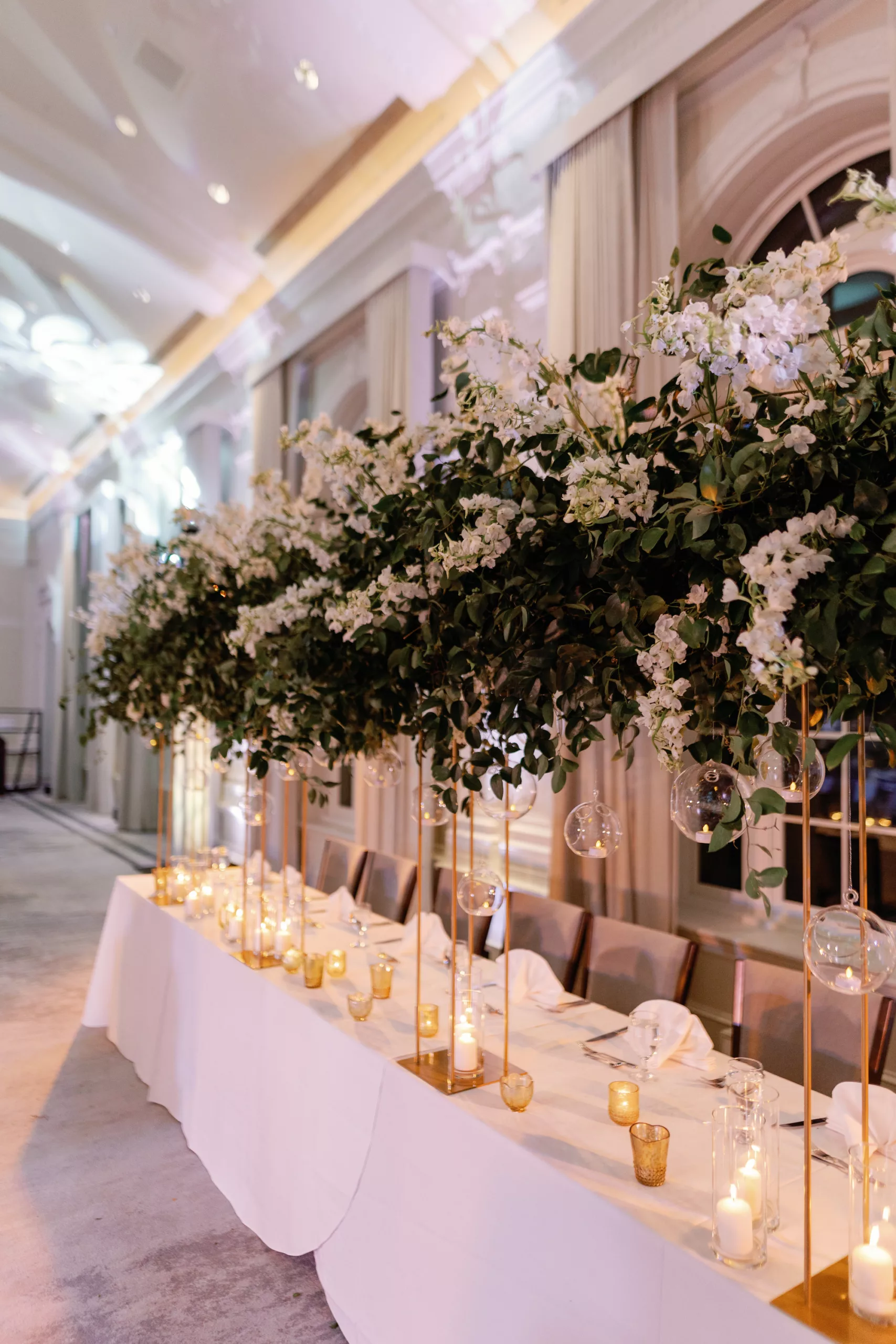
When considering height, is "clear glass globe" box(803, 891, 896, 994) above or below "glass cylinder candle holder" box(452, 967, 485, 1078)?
above

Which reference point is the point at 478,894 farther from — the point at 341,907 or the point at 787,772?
the point at 341,907

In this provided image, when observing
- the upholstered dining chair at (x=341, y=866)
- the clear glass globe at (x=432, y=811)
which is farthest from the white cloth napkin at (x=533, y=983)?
the upholstered dining chair at (x=341, y=866)

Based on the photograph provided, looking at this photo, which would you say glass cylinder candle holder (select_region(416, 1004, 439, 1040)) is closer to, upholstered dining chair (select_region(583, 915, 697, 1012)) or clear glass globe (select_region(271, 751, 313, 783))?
clear glass globe (select_region(271, 751, 313, 783))

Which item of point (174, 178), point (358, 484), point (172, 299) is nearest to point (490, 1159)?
point (358, 484)

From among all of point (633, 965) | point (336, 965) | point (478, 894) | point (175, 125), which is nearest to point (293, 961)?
point (336, 965)

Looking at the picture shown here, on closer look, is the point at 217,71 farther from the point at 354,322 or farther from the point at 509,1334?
the point at 509,1334

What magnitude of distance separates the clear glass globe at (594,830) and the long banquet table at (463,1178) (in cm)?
59

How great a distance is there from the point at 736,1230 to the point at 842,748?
0.84 m

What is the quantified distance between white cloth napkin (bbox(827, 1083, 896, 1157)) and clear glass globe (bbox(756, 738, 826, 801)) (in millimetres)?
834

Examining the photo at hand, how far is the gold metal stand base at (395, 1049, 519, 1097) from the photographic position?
7.12 feet

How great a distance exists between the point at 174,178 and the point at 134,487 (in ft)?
16.8

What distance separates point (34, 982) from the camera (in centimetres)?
552

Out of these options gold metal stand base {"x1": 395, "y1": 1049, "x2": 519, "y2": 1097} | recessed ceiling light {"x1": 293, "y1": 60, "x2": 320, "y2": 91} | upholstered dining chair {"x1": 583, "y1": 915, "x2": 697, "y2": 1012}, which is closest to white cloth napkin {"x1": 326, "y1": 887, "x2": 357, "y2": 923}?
upholstered dining chair {"x1": 583, "y1": 915, "x2": 697, "y2": 1012}

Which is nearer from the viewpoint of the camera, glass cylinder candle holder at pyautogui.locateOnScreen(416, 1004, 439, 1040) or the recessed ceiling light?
glass cylinder candle holder at pyautogui.locateOnScreen(416, 1004, 439, 1040)
